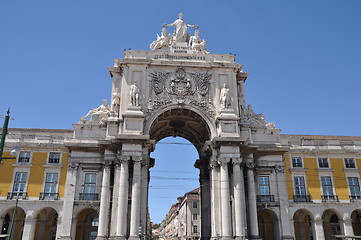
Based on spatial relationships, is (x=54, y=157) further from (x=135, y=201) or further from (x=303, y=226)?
(x=303, y=226)

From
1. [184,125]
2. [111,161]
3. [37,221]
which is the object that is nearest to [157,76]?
[184,125]

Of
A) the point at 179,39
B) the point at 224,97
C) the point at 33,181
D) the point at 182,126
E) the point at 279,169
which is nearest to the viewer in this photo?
the point at 33,181

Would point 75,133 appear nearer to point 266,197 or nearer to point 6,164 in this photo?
point 6,164

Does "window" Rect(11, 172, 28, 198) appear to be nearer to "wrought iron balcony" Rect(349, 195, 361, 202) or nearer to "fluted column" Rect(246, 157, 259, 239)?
"fluted column" Rect(246, 157, 259, 239)

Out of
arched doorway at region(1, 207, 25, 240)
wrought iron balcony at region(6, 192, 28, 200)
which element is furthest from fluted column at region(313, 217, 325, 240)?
arched doorway at region(1, 207, 25, 240)

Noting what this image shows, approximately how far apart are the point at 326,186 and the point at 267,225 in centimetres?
791

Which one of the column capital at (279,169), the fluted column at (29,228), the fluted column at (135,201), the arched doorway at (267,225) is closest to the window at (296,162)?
the column capital at (279,169)

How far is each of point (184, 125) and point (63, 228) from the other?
17716mm

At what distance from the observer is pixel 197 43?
130 ft

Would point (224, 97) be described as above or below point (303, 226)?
above

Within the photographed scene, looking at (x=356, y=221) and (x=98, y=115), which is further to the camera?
(x=356, y=221)

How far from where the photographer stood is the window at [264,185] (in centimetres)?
3556

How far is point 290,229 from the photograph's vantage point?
34.2 m

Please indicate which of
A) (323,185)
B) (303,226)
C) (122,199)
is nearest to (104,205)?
(122,199)
